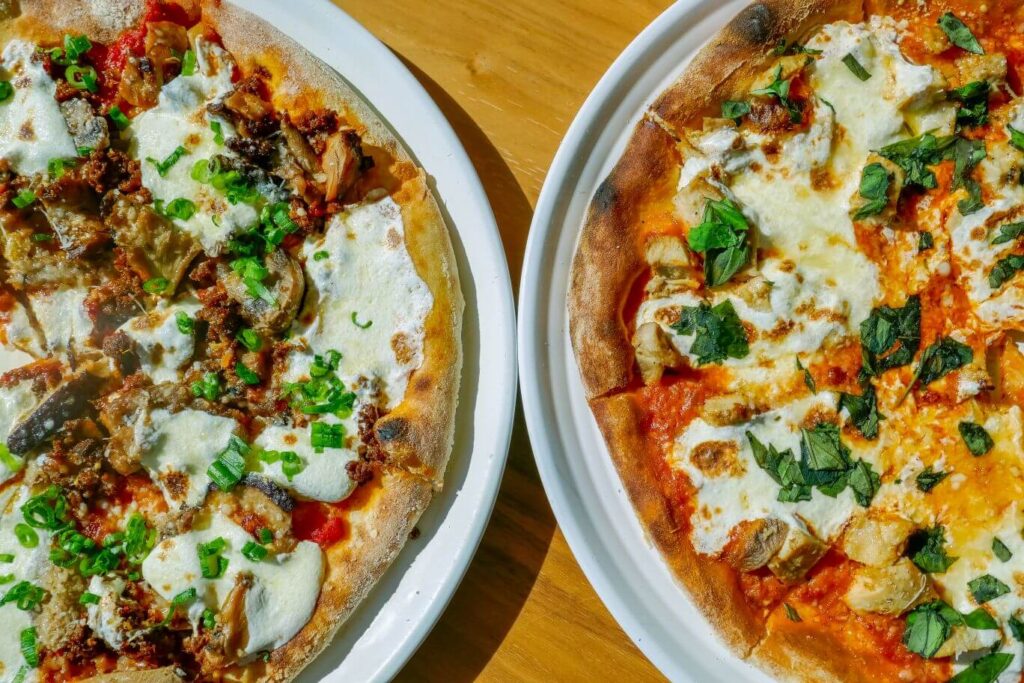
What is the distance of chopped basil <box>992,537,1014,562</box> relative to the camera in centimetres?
315

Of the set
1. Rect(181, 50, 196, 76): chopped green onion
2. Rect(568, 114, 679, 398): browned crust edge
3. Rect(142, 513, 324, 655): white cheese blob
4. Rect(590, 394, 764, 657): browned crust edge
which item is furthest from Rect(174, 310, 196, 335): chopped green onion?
Rect(590, 394, 764, 657): browned crust edge

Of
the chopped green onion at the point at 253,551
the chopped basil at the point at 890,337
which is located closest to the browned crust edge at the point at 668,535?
the chopped basil at the point at 890,337

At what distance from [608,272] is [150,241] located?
1.71 metres

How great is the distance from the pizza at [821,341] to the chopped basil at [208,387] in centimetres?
135

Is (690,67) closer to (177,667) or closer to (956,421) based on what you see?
(956,421)

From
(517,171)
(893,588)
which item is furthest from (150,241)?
(893,588)

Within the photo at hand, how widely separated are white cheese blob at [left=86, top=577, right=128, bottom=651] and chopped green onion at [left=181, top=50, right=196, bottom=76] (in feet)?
6.34

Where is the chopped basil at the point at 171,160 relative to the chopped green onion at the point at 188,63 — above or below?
below

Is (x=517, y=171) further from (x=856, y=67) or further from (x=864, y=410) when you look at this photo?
(x=864, y=410)

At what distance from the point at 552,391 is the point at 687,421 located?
51 centimetres

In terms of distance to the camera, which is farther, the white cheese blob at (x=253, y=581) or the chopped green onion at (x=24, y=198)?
the chopped green onion at (x=24, y=198)

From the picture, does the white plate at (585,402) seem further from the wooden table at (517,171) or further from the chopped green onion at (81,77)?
the chopped green onion at (81,77)

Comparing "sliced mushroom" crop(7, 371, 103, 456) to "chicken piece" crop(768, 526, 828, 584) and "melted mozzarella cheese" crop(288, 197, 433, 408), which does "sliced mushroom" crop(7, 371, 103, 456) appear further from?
"chicken piece" crop(768, 526, 828, 584)

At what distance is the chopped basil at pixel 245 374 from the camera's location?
129 inches
